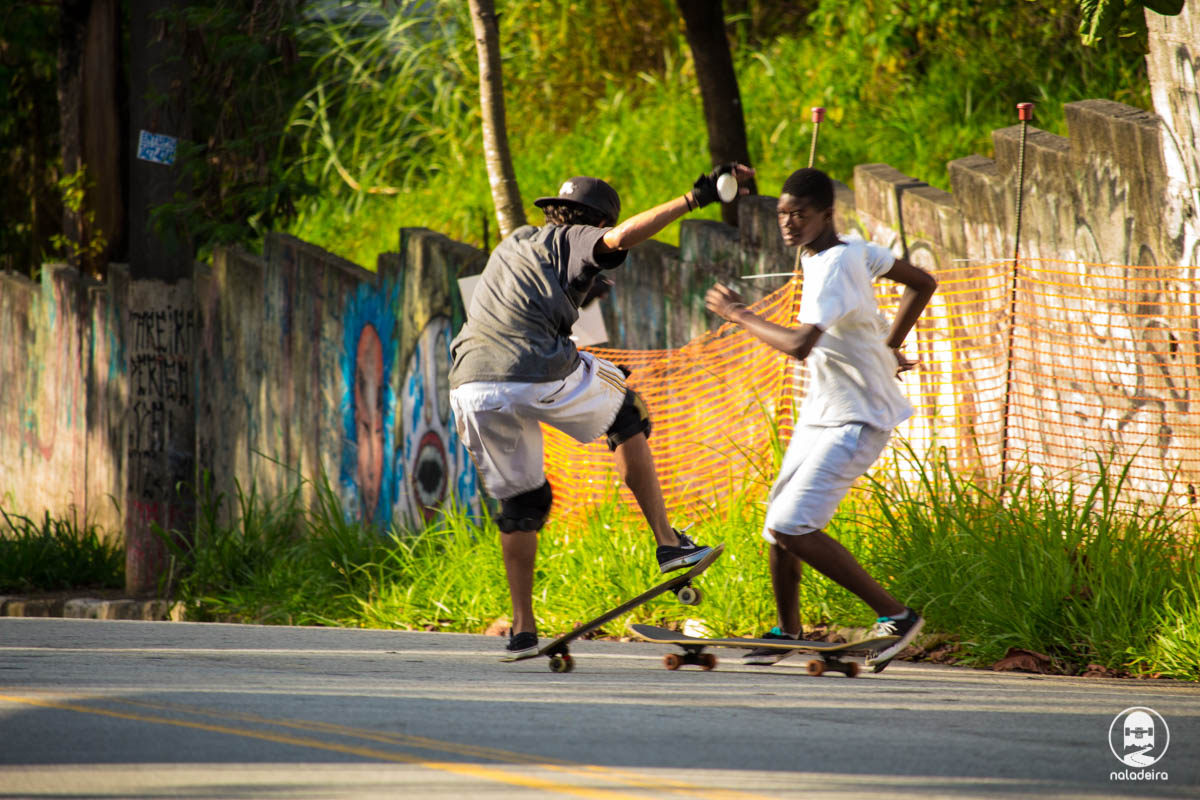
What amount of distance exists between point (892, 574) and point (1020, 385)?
134 centimetres

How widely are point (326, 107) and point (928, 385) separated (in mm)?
10538

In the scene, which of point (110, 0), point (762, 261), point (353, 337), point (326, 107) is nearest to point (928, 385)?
point (762, 261)

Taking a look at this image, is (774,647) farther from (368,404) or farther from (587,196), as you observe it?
(368,404)

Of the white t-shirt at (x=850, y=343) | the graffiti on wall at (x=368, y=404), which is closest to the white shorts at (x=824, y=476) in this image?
the white t-shirt at (x=850, y=343)

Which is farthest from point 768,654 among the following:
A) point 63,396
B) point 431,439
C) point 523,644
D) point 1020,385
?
point 63,396

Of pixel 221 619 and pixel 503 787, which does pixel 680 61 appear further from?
pixel 503 787

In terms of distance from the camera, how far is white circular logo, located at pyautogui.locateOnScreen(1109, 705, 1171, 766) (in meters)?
4.50

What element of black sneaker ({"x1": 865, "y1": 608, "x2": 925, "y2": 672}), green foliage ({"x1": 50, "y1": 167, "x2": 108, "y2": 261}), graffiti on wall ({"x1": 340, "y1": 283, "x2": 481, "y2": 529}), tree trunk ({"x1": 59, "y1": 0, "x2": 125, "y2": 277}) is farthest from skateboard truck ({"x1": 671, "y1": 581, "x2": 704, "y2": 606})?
green foliage ({"x1": 50, "y1": 167, "x2": 108, "y2": 261})

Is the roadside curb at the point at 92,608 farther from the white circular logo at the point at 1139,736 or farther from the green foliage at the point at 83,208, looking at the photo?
the white circular logo at the point at 1139,736

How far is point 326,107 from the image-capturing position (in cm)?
1712

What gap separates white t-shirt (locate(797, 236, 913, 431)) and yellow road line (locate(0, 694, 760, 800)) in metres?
2.13

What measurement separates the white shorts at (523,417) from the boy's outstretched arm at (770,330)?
0.94 metres

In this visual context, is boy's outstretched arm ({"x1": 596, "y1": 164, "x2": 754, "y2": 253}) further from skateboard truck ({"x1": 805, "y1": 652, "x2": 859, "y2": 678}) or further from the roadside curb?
the roadside curb

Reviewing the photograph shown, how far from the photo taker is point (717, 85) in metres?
12.0
